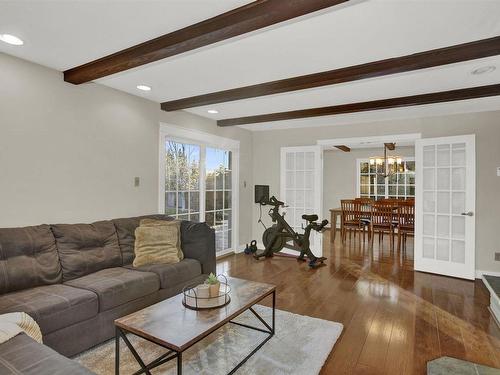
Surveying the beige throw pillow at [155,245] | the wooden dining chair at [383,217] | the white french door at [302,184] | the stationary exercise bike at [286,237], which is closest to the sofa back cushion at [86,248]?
the beige throw pillow at [155,245]

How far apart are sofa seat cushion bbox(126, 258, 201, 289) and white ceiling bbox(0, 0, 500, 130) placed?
1949 millimetres

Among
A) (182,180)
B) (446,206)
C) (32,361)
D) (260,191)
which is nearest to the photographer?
(32,361)

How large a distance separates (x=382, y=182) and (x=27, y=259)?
8.63m

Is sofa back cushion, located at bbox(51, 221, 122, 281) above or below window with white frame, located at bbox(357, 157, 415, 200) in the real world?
below

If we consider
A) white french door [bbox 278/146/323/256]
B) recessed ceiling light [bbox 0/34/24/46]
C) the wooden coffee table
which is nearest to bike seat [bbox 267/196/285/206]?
white french door [bbox 278/146/323/256]

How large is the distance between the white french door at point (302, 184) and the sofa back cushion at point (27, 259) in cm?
401

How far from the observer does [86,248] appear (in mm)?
2863

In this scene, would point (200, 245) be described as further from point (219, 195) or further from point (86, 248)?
point (219, 195)

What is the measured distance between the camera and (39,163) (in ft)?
9.27

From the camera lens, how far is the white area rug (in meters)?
2.04

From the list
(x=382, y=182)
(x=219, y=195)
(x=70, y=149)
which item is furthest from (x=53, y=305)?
(x=382, y=182)

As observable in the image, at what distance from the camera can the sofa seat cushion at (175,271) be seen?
2855 mm

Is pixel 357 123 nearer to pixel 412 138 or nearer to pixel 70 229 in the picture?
pixel 412 138

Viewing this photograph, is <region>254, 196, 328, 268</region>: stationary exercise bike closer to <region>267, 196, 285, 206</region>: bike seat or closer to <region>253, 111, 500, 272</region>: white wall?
<region>267, 196, 285, 206</region>: bike seat
